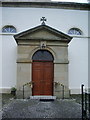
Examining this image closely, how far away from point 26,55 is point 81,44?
533 centimetres

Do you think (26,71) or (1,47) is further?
(1,47)

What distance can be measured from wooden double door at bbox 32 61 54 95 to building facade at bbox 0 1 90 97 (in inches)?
17.0

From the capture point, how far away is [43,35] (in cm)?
1330

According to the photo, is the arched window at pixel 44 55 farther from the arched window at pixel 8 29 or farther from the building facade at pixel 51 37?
the arched window at pixel 8 29

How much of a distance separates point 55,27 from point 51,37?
2936 mm

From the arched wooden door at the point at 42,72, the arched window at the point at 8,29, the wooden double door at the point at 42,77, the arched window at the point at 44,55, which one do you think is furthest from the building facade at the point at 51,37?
the wooden double door at the point at 42,77

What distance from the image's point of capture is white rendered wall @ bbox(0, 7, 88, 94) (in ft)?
49.7

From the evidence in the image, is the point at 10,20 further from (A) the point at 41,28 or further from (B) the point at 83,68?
(B) the point at 83,68

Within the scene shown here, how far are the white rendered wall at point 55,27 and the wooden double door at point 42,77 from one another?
2.57 metres

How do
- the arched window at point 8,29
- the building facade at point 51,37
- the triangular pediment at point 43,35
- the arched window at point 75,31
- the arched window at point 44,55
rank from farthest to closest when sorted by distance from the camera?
1. the arched window at point 75,31
2. the arched window at point 8,29
3. the arched window at point 44,55
4. the building facade at point 51,37
5. the triangular pediment at point 43,35

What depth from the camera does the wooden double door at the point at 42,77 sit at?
1309cm

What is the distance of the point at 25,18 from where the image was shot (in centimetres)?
1593

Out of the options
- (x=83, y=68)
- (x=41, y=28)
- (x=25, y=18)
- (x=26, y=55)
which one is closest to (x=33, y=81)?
(x=26, y=55)

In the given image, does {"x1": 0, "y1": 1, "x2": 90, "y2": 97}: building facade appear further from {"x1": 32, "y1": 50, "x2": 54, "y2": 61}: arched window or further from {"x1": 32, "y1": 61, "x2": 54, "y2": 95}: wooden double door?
{"x1": 32, "y1": 61, "x2": 54, "y2": 95}: wooden double door
